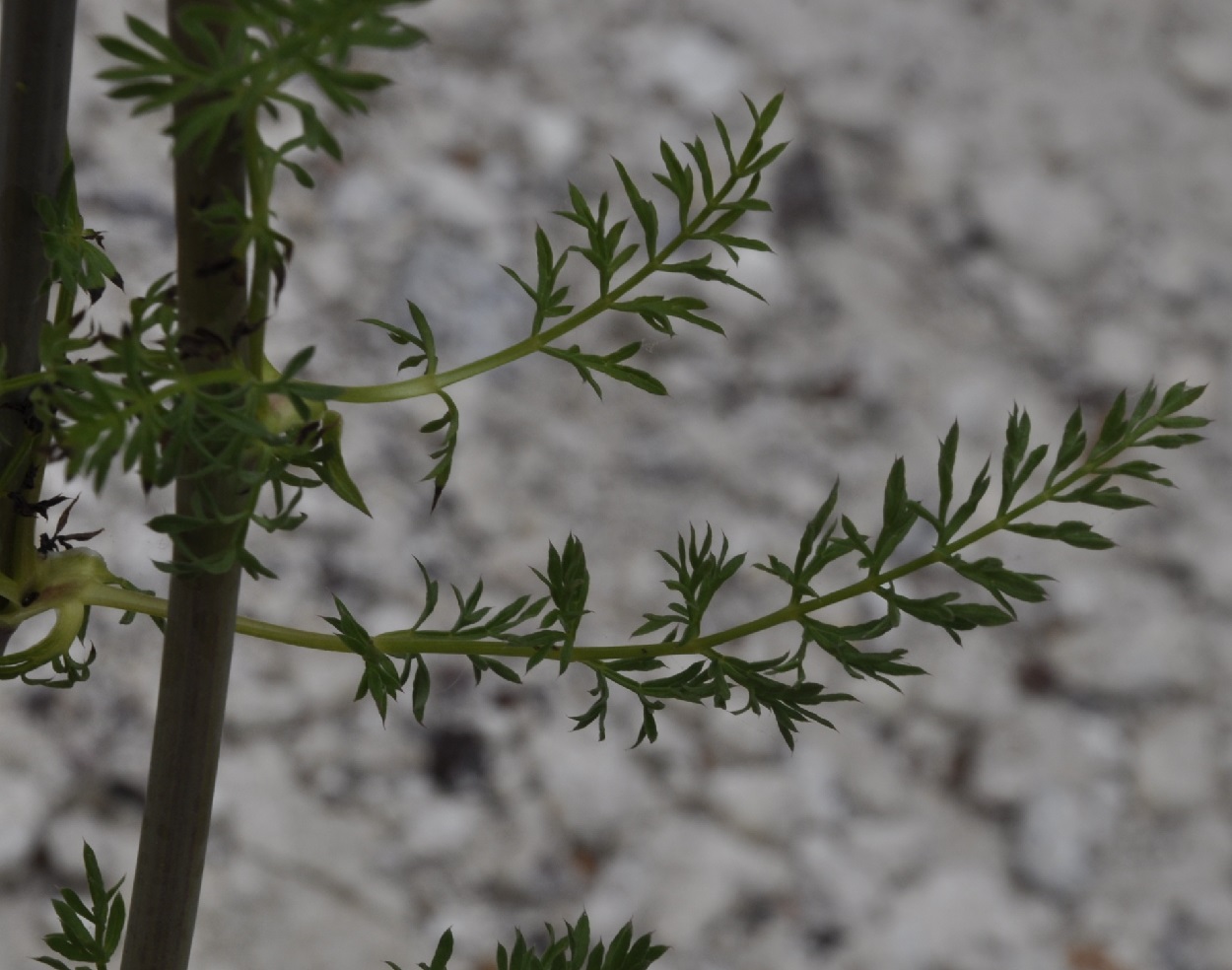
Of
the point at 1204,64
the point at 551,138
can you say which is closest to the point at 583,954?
the point at 551,138

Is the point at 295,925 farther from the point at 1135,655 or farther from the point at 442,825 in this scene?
the point at 1135,655

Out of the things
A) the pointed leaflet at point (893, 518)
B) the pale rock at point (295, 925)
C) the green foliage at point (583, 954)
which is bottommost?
the green foliage at point (583, 954)

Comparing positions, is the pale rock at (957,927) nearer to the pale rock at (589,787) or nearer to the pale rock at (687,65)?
the pale rock at (589,787)

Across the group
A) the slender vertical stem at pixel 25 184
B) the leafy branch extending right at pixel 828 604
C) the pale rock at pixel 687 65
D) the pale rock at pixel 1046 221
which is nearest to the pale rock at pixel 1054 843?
the pale rock at pixel 1046 221

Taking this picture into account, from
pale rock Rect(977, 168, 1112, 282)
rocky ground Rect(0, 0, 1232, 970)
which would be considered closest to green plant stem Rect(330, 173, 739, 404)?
rocky ground Rect(0, 0, 1232, 970)

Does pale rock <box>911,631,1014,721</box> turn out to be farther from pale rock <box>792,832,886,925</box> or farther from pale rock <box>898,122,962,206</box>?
pale rock <box>898,122,962,206</box>

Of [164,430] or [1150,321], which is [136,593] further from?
[1150,321]
